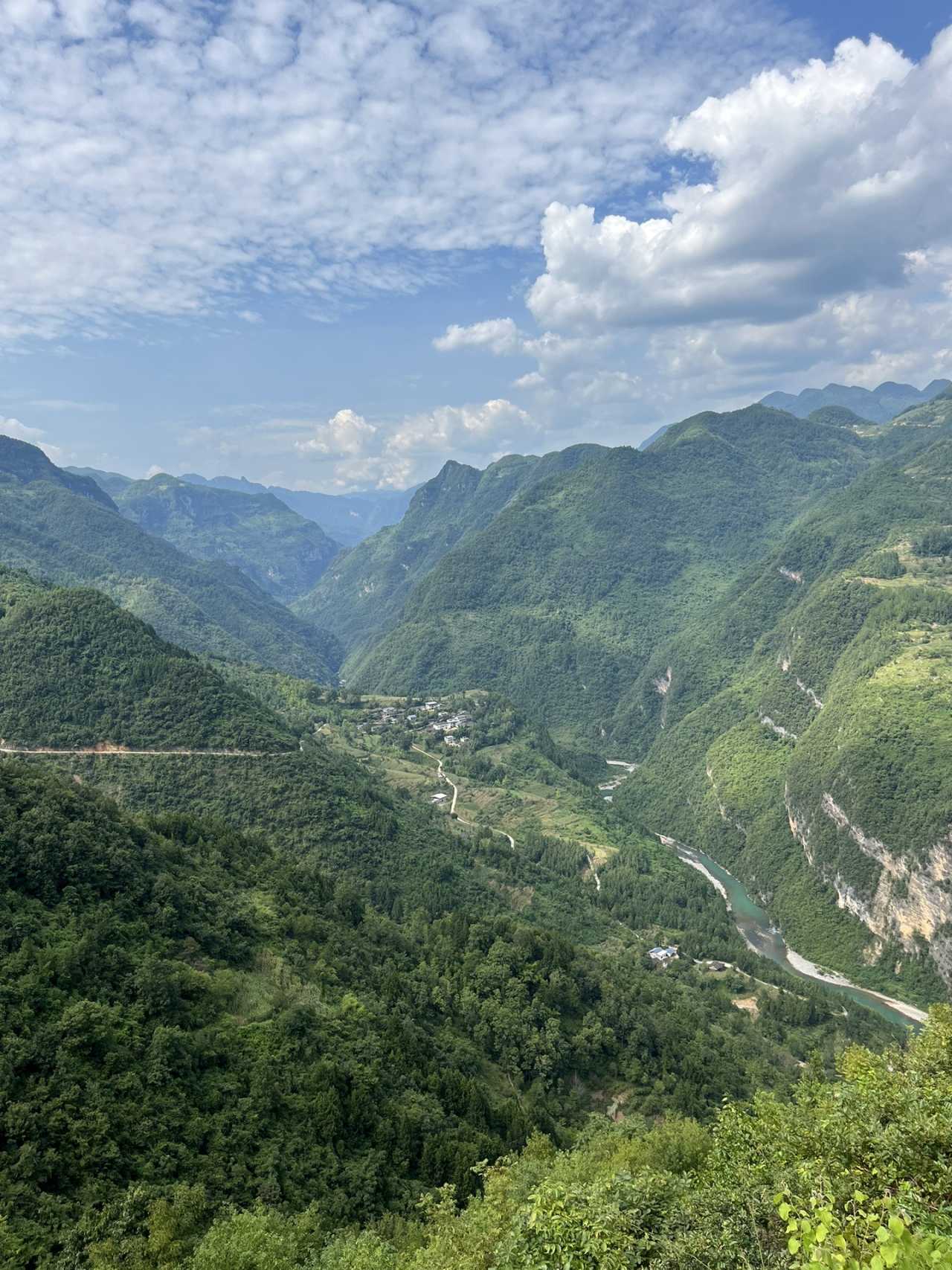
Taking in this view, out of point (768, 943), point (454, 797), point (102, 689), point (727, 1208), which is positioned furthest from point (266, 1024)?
point (768, 943)

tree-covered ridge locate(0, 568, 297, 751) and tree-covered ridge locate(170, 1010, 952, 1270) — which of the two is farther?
tree-covered ridge locate(0, 568, 297, 751)

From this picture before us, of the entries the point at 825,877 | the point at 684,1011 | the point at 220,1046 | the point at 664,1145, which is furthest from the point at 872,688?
the point at 220,1046

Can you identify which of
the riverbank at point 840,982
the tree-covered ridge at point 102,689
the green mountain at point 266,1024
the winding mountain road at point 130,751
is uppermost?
the tree-covered ridge at point 102,689

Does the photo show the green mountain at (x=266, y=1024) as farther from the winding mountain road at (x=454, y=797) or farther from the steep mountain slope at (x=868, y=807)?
the winding mountain road at (x=454, y=797)

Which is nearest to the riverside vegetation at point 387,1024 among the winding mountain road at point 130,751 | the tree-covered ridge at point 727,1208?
the tree-covered ridge at point 727,1208

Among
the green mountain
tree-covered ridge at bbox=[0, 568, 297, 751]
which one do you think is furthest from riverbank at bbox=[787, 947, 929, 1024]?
tree-covered ridge at bbox=[0, 568, 297, 751]

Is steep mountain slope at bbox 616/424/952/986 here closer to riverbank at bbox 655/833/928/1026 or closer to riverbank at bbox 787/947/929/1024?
riverbank at bbox 787/947/929/1024
